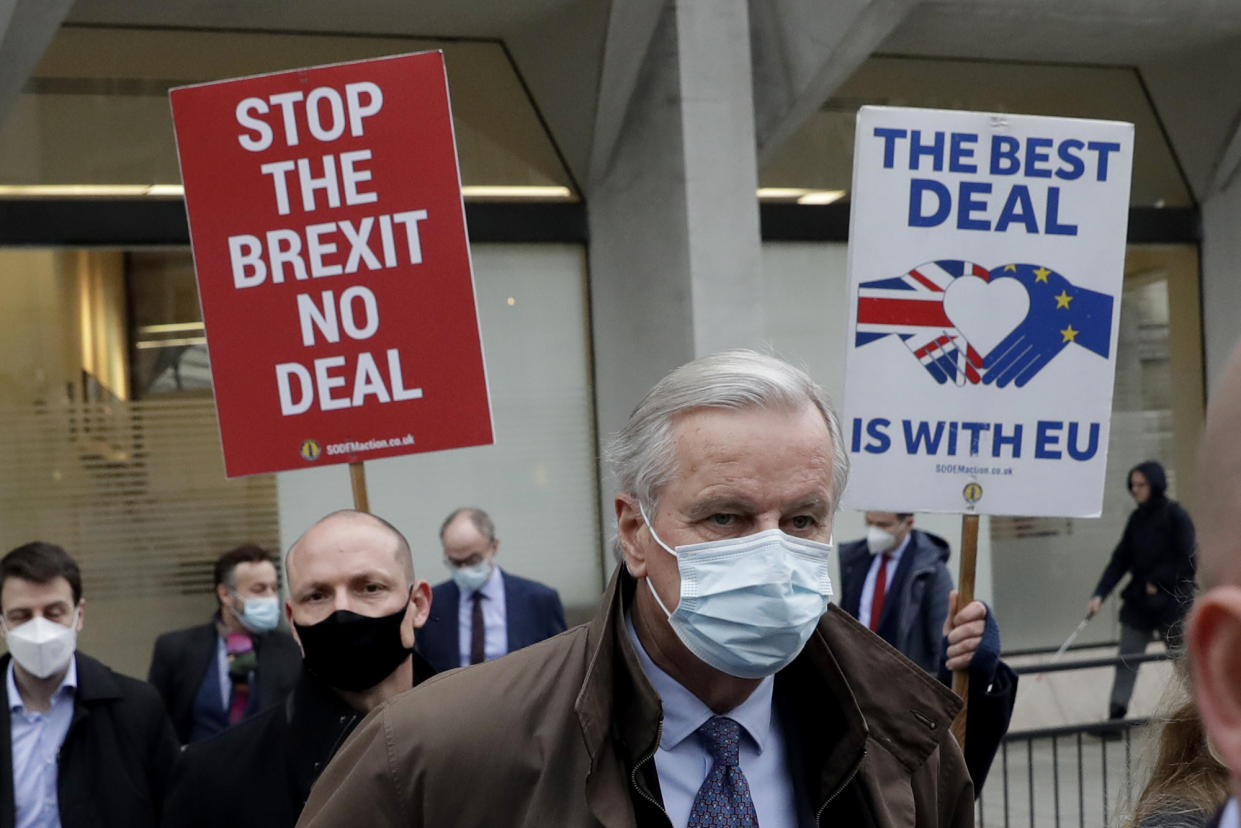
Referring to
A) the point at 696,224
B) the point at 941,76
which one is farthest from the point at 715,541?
the point at 941,76

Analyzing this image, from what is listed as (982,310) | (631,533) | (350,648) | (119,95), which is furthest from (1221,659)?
(119,95)

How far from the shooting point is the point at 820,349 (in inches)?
458

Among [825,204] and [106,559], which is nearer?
[106,559]

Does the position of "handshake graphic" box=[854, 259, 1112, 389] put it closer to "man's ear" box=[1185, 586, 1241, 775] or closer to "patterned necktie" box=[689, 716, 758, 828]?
"patterned necktie" box=[689, 716, 758, 828]

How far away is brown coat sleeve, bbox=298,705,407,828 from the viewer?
7.52ft

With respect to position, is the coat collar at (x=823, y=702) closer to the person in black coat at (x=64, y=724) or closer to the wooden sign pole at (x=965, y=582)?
the wooden sign pole at (x=965, y=582)

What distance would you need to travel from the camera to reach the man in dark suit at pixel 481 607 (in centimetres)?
802

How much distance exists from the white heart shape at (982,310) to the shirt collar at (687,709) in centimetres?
212

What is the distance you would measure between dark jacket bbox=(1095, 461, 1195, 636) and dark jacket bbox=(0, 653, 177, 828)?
7.47m

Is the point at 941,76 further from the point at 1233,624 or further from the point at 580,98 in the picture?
the point at 1233,624

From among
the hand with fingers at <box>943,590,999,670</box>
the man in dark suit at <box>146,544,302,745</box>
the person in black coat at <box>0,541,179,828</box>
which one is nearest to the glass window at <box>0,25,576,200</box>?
the man in dark suit at <box>146,544,302,745</box>

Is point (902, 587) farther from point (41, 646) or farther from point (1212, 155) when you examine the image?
point (1212, 155)

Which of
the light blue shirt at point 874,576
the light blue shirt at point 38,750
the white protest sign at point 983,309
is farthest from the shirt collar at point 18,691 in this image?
the light blue shirt at point 874,576

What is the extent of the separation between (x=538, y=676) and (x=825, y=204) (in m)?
9.61
